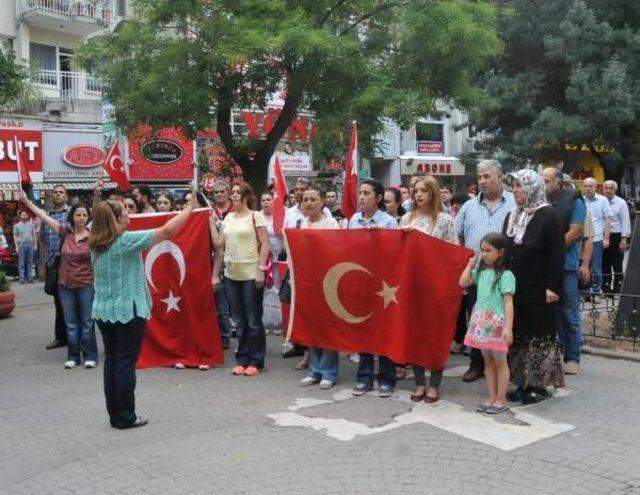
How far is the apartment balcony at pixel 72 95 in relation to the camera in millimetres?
23281

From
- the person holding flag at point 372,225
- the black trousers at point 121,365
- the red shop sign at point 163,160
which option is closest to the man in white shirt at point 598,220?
the person holding flag at point 372,225

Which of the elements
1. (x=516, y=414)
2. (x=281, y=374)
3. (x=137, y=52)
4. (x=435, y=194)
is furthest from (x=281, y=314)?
(x=137, y=52)

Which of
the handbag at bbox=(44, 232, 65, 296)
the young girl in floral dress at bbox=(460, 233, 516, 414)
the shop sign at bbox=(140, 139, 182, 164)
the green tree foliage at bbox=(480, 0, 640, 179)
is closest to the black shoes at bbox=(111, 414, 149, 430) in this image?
the young girl in floral dress at bbox=(460, 233, 516, 414)

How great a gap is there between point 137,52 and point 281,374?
30.0 feet

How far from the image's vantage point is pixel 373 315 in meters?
6.61

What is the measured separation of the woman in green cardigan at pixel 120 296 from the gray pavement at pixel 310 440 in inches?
11.4

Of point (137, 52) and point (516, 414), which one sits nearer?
point (516, 414)

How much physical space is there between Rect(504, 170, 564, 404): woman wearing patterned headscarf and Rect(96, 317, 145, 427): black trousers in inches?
115

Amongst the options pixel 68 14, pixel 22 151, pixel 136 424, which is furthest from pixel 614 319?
pixel 68 14

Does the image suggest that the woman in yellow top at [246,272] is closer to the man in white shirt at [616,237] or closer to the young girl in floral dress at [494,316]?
the young girl in floral dress at [494,316]

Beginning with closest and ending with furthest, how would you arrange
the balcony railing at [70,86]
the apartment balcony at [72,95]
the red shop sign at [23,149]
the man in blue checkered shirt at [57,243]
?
the man in blue checkered shirt at [57,243] < the red shop sign at [23,149] < the apartment balcony at [72,95] < the balcony railing at [70,86]

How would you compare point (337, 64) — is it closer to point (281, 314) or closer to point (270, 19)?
point (270, 19)

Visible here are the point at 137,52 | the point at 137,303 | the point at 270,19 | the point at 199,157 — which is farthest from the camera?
the point at 199,157

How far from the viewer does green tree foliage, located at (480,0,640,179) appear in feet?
69.2
